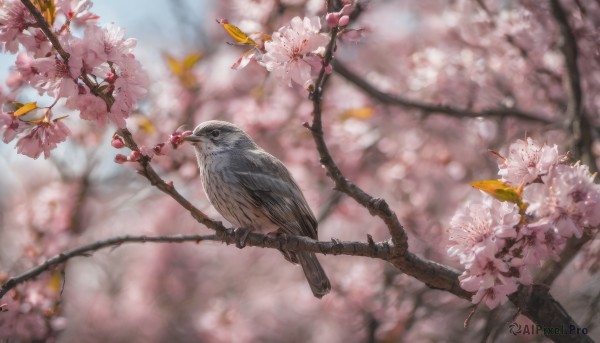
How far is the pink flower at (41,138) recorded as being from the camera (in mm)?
2285

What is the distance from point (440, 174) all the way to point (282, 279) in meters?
3.12

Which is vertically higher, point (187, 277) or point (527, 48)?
point (187, 277)

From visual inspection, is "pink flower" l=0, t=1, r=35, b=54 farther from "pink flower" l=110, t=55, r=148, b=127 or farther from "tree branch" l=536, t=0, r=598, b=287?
"tree branch" l=536, t=0, r=598, b=287

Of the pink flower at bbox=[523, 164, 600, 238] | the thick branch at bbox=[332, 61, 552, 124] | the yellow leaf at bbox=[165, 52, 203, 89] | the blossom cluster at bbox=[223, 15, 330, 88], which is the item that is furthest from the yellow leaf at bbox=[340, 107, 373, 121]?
the pink flower at bbox=[523, 164, 600, 238]

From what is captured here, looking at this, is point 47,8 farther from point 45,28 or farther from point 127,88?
point 127,88

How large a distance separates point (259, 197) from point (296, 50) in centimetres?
139

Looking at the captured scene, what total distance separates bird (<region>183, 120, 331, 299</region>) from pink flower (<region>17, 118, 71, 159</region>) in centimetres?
119

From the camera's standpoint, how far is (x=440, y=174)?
21.3ft

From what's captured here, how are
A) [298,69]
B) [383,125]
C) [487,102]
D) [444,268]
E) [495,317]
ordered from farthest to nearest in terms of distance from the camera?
[383,125]
[487,102]
[495,317]
[444,268]
[298,69]

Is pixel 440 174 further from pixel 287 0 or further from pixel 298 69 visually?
pixel 298 69

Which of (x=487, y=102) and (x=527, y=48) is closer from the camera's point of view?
(x=527, y=48)

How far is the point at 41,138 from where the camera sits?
2.29 meters

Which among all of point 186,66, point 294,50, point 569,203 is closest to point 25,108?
point 294,50

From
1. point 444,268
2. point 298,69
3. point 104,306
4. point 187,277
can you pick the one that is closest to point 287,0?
point 298,69
